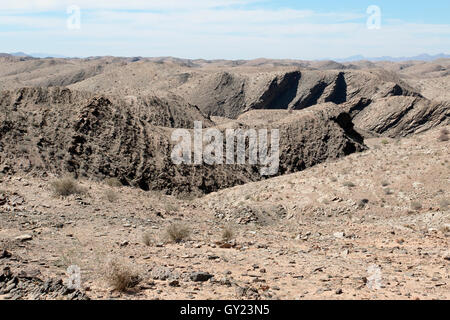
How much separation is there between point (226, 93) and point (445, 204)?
56.6 meters

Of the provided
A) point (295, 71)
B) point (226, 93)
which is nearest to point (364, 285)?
point (226, 93)

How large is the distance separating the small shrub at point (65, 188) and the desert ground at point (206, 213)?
0.13 feet

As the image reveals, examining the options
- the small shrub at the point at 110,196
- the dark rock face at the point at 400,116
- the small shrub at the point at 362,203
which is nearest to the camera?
the small shrub at the point at 110,196

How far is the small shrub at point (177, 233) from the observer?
34.2 ft

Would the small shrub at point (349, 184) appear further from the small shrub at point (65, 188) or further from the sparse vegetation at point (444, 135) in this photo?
the small shrub at point (65, 188)

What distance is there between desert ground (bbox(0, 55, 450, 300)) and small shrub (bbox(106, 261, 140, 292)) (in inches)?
1.9

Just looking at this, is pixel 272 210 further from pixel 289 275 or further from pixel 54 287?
pixel 54 287

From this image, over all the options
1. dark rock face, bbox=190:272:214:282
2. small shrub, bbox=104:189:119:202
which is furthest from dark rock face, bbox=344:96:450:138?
dark rock face, bbox=190:272:214:282

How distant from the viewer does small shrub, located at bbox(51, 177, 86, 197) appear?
535 inches

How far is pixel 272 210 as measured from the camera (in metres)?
16.7

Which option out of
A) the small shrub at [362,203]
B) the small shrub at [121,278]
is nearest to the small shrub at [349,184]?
the small shrub at [362,203]

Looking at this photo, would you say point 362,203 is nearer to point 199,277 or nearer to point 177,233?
point 177,233

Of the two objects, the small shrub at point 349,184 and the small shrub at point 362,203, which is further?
the small shrub at point 349,184

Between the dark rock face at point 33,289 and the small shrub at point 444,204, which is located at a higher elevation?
the dark rock face at point 33,289
